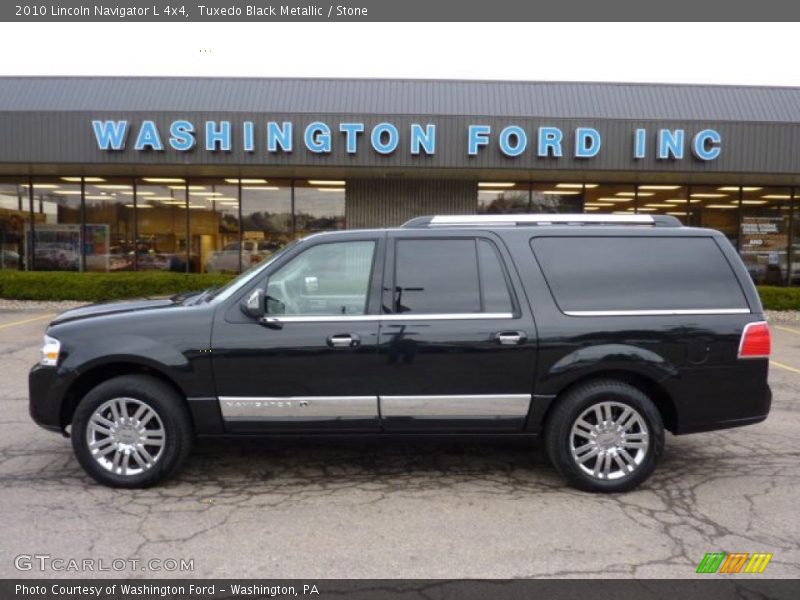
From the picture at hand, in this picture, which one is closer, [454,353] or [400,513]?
[400,513]

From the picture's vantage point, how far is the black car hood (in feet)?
16.0

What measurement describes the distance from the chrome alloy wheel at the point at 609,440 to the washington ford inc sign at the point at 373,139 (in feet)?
36.4

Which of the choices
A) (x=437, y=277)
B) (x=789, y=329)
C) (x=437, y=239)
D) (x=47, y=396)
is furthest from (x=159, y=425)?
(x=789, y=329)

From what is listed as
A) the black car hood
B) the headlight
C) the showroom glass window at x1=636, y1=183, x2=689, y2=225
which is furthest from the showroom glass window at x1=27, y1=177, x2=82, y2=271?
the headlight

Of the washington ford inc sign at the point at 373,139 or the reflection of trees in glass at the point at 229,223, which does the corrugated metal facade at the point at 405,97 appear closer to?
the washington ford inc sign at the point at 373,139

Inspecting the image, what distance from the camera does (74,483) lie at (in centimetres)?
477

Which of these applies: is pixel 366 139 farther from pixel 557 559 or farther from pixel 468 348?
pixel 557 559

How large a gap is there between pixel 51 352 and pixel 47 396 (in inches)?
11.7

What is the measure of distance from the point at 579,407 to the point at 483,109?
13.9m

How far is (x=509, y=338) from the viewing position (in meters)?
4.59

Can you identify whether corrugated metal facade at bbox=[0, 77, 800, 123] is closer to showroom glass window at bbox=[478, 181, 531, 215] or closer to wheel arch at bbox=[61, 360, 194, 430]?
showroom glass window at bbox=[478, 181, 531, 215]

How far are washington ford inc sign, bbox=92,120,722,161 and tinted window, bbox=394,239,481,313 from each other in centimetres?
1063

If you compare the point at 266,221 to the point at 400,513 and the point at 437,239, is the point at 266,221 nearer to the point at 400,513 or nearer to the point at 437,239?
the point at 437,239
